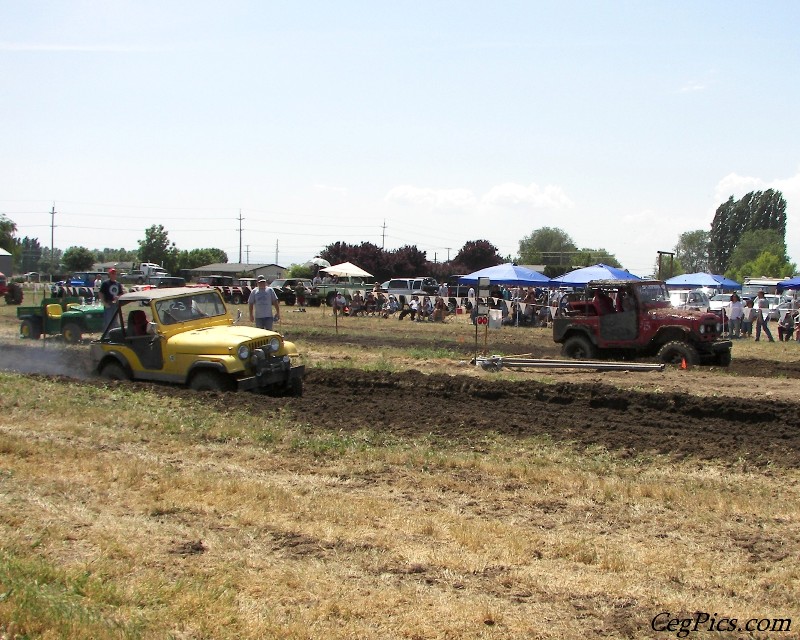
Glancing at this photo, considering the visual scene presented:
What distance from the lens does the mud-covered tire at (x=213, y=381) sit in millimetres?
12375

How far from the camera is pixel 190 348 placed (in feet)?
41.2

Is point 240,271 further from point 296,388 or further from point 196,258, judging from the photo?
point 296,388

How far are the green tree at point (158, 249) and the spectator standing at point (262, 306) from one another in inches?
2713

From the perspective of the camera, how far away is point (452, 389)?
13625mm

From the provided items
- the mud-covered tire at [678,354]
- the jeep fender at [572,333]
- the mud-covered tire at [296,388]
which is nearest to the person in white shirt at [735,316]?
the jeep fender at [572,333]

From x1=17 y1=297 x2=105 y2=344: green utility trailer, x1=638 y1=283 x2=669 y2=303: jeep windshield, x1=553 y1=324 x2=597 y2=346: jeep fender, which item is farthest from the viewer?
x1=17 y1=297 x2=105 y2=344: green utility trailer

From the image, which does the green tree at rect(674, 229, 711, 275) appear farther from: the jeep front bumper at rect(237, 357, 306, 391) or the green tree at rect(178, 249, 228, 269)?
the jeep front bumper at rect(237, 357, 306, 391)

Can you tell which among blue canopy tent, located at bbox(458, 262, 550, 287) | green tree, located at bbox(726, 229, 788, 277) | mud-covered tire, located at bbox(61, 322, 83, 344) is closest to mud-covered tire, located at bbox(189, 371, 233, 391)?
mud-covered tire, located at bbox(61, 322, 83, 344)

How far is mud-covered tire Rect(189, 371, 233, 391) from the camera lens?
40.6 ft

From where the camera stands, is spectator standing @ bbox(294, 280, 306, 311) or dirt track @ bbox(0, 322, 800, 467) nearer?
dirt track @ bbox(0, 322, 800, 467)

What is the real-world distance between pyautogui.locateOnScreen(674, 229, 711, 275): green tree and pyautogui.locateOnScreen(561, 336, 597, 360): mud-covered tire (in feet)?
401

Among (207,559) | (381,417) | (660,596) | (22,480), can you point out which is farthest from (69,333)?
(660,596)

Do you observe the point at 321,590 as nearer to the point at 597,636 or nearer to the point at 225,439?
the point at 597,636

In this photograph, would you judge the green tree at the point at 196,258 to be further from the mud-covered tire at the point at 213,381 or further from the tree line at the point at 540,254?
the mud-covered tire at the point at 213,381
